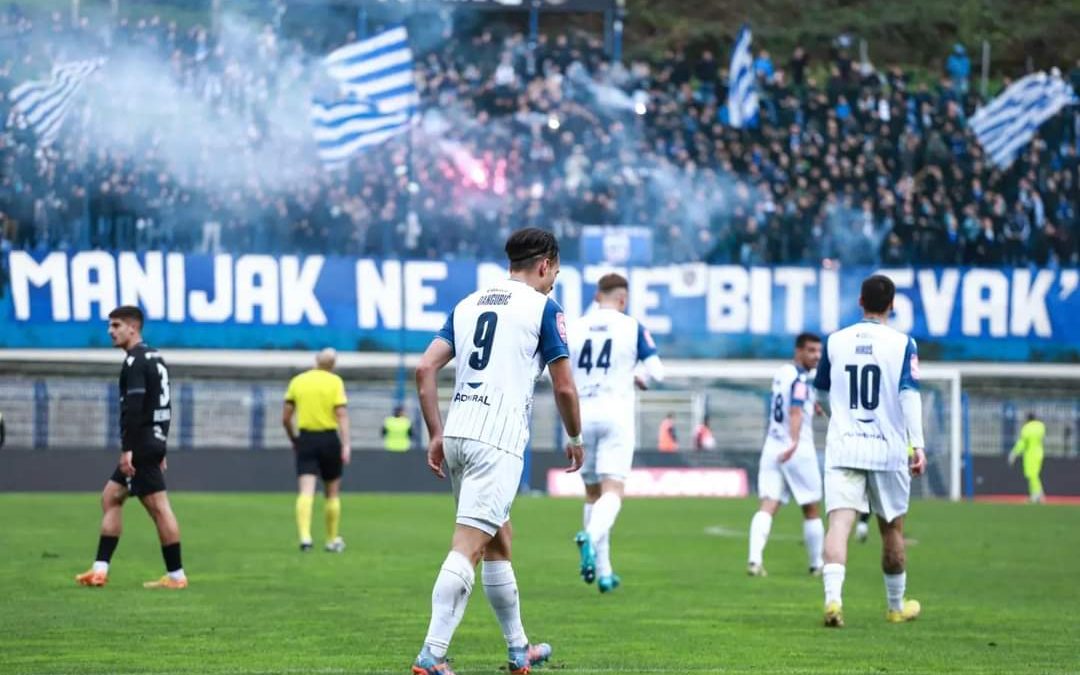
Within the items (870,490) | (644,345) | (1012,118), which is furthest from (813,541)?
(1012,118)

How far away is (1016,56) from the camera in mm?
49625

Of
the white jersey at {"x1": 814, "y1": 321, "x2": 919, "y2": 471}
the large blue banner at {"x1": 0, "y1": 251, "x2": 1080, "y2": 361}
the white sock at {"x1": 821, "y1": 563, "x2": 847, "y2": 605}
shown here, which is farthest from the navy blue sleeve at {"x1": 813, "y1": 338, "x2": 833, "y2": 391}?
the large blue banner at {"x1": 0, "y1": 251, "x2": 1080, "y2": 361}

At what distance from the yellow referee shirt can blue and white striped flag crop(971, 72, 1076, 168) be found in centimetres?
2764

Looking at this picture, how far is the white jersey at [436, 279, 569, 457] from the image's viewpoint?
7.85m

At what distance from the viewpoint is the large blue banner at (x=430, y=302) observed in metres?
38.4

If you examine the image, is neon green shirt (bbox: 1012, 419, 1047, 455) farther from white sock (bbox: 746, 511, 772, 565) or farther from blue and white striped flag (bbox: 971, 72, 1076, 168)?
white sock (bbox: 746, 511, 772, 565)

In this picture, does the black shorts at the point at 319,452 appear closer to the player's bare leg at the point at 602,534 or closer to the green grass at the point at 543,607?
the green grass at the point at 543,607

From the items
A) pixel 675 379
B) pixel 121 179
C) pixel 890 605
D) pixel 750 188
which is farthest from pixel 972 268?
pixel 890 605

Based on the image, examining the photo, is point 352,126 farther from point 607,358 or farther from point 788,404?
point 607,358

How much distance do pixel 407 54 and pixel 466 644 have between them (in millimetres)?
29809

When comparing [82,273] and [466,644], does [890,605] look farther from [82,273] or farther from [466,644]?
[82,273]

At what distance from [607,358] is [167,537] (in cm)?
354

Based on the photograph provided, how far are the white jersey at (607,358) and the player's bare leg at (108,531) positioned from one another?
352cm

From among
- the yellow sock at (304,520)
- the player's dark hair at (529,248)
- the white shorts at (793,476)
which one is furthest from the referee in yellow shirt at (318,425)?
the player's dark hair at (529,248)
